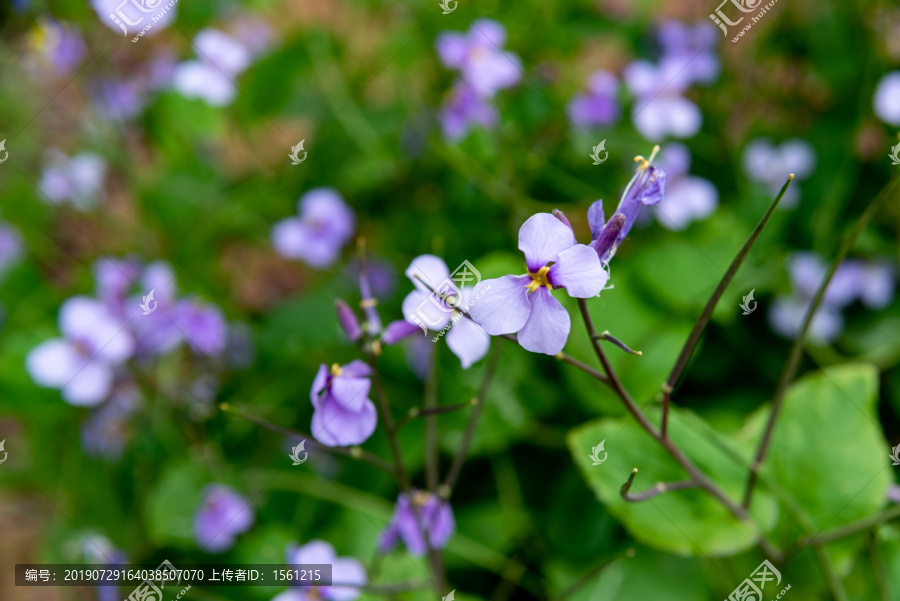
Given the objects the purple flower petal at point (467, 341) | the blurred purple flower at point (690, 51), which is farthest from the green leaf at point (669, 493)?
the blurred purple flower at point (690, 51)

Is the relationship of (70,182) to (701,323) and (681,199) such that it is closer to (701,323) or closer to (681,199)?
(681,199)

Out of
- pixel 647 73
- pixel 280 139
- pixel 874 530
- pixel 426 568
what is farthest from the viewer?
pixel 280 139

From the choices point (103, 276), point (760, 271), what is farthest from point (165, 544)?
point (760, 271)

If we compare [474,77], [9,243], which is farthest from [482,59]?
[9,243]

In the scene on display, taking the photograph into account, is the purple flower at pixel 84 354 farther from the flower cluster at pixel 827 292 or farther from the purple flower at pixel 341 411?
the flower cluster at pixel 827 292

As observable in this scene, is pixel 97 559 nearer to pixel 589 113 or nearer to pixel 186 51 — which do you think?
pixel 186 51

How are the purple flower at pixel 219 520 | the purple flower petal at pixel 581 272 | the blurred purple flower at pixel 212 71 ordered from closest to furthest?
1. the purple flower petal at pixel 581 272
2. the purple flower at pixel 219 520
3. the blurred purple flower at pixel 212 71
